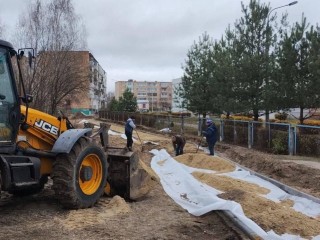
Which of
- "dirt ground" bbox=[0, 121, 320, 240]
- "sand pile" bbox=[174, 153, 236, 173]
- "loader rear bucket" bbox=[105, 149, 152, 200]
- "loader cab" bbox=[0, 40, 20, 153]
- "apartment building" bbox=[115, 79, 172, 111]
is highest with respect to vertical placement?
"apartment building" bbox=[115, 79, 172, 111]

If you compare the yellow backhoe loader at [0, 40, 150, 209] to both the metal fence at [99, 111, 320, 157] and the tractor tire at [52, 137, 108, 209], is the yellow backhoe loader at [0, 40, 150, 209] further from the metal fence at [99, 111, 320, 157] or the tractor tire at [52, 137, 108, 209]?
the metal fence at [99, 111, 320, 157]

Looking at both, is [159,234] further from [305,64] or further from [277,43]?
[277,43]

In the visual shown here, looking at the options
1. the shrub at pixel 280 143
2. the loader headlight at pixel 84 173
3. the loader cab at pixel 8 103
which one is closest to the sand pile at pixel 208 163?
the shrub at pixel 280 143

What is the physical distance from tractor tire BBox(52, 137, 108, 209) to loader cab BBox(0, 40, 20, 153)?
907 millimetres

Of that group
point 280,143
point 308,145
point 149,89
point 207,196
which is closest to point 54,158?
point 207,196

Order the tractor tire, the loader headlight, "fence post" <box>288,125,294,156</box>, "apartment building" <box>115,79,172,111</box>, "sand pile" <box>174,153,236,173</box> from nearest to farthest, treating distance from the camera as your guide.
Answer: the tractor tire, the loader headlight, "sand pile" <box>174,153,236,173</box>, "fence post" <box>288,125,294,156</box>, "apartment building" <box>115,79,172,111</box>

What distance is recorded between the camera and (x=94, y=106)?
114 m

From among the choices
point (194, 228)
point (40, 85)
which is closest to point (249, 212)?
point (194, 228)

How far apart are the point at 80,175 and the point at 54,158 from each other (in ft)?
1.81

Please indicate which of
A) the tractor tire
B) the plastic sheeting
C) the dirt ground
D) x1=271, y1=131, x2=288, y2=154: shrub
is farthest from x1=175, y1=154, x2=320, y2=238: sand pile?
x1=271, y1=131, x2=288, y2=154: shrub

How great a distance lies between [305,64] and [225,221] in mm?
15983

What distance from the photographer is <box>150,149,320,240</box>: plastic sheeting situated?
7.11m

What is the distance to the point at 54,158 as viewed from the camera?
8.21 meters

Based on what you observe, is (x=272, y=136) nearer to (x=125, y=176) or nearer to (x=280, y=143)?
Answer: (x=280, y=143)
